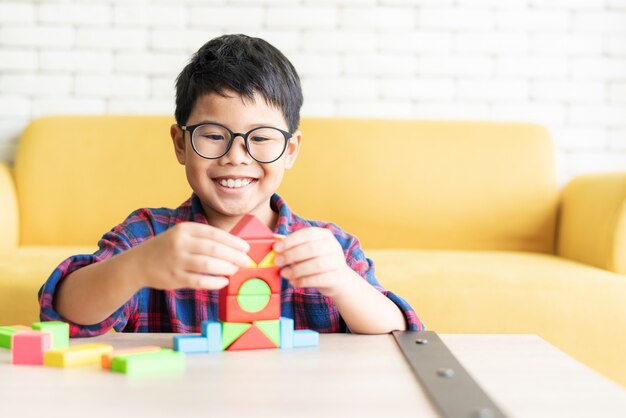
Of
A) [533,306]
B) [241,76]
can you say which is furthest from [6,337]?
[533,306]

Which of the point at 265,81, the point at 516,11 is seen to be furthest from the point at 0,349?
the point at 516,11

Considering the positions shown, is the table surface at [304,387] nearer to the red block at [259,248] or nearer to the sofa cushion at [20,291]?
the red block at [259,248]

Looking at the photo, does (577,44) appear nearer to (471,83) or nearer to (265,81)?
(471,83)

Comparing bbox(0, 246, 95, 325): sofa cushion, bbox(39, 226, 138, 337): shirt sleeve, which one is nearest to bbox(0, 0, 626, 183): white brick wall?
bbox(0, 246, 95, 325): sofa cushion

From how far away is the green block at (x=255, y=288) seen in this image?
0.91 m

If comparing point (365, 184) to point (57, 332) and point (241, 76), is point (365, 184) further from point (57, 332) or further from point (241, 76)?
point (57, 332)

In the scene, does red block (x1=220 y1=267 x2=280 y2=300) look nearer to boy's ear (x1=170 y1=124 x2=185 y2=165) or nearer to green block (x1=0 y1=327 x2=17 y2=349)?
green block (x1=0 y1=327 x2=17 y2=349)

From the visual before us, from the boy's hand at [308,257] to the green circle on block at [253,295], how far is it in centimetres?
3

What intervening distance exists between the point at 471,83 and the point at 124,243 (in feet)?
5.76

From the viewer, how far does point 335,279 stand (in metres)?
0.99

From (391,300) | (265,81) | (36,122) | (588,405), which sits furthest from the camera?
(36,122)

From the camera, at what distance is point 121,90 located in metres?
2.68

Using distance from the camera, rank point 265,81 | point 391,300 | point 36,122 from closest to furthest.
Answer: point 391,300, point 265,81, point 36,122

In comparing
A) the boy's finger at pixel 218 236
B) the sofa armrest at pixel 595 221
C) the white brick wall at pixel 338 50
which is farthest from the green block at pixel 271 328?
the white brick wall at pixel 338 50
